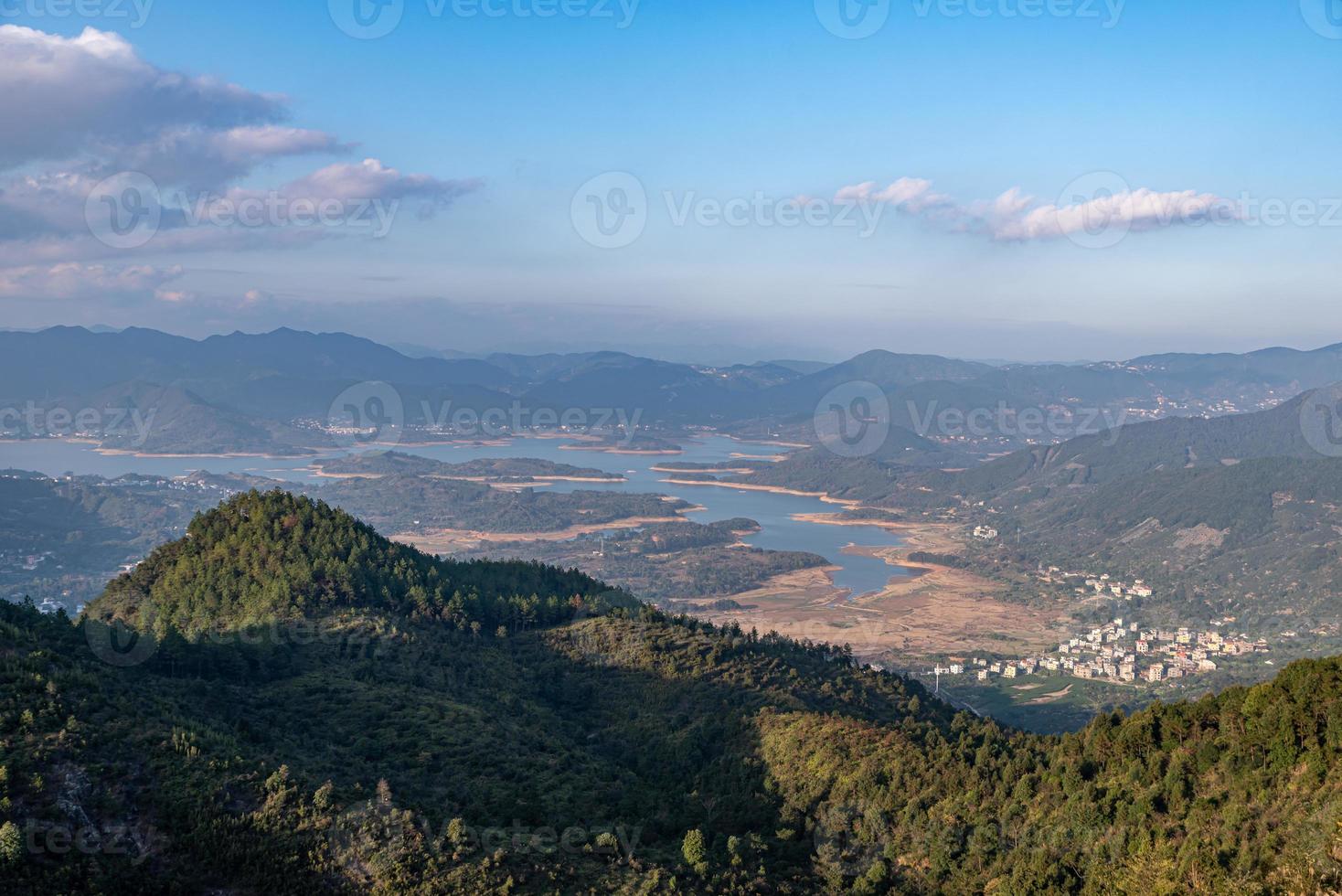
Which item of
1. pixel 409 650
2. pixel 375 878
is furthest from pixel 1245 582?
pixel 375 878

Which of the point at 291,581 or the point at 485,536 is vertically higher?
the point at 291,581

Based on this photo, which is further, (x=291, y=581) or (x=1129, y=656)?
(x=1129, y=656)

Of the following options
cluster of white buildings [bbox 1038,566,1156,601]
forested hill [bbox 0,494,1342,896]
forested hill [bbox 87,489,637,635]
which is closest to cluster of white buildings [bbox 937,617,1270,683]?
cluster of white buildings [bbox 1038,566,1156,601]

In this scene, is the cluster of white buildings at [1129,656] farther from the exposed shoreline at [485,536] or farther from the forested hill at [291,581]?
→ the exposed shoreline at [485,536]

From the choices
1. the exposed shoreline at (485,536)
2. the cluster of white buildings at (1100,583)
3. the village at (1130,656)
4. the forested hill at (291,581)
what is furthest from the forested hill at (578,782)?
the cluster of white buildings at (1100,583)

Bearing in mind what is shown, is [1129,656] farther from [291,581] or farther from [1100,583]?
[291,581]

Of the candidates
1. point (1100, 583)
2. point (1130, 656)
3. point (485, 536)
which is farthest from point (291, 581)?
point (1100, 583)

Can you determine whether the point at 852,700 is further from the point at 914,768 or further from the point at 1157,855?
the point at 1157,855
